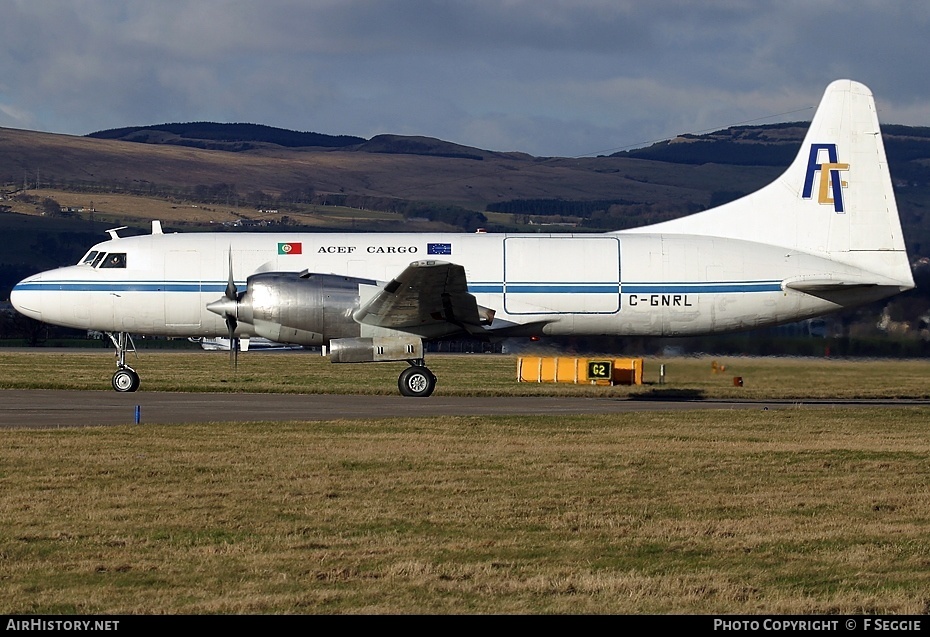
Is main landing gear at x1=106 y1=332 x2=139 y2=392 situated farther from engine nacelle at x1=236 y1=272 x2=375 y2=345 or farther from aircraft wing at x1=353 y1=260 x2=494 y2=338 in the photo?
aircraft wing at x1=353 y1=260 x2=494 y2=338

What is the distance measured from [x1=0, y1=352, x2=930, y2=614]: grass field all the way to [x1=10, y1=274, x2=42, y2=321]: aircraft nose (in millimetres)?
10413

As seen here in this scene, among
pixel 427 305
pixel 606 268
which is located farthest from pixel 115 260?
pixel 606 268

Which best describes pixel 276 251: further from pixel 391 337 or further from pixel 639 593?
pixel 639 593

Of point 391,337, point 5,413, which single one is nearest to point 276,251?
point 391,337

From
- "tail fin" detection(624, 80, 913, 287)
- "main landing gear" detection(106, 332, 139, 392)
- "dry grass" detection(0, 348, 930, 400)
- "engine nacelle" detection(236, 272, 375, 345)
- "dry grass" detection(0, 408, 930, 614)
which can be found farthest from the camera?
"dry grass" detection(0, 348, 930, 400)

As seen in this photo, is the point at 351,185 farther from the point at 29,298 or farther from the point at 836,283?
the point at 836,283

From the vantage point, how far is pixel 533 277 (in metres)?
27.7

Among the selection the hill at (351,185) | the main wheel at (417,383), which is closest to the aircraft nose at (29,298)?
the main wheel at (417,383)

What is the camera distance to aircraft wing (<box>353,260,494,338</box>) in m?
24.8

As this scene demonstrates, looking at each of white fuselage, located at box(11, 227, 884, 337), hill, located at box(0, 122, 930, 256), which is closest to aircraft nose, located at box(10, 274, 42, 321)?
white fuselage, located at box(11, 227, 884, 337)

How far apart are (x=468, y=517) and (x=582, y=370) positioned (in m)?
25.0

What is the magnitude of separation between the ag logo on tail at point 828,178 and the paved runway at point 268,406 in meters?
5.16
